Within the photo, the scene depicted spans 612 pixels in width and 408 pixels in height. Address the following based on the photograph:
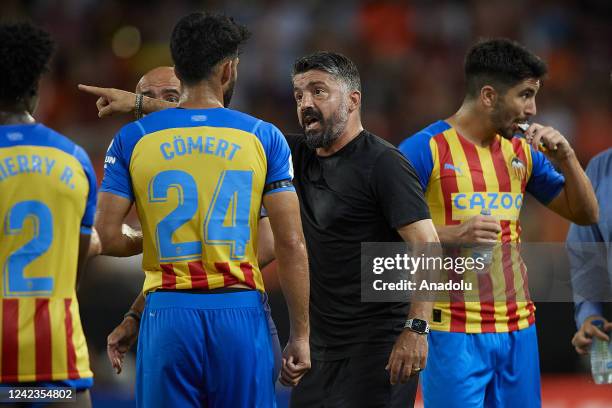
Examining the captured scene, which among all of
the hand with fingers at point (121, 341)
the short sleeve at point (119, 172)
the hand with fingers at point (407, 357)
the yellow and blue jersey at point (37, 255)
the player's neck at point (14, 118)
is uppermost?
the player's neck at point (14, 118)

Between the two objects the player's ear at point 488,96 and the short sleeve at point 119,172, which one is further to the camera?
the player's ear at point 488,96

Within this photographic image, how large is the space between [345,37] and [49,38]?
7.83m

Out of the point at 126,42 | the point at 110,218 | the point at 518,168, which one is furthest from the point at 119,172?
the point at 126,42

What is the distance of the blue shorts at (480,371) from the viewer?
16.8 feet

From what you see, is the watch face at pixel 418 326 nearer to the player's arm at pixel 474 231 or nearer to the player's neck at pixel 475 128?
the player's arm at pixel 474 231

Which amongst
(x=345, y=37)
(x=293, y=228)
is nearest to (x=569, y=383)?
(x=293, y=228)

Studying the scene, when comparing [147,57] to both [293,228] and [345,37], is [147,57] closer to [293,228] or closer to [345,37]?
[345,37]

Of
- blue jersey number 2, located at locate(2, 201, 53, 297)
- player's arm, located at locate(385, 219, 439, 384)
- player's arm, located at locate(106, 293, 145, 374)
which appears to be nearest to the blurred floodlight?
player's arm, located at locate(106, 293, 145, 374)

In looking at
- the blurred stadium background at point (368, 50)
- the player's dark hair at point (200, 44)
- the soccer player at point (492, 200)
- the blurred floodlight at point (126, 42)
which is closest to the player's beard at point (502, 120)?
the soccer player at point (492, 200)

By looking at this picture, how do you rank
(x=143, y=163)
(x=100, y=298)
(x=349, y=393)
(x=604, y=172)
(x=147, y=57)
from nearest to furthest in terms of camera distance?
1. (x=143, y=163)
2. (x=349, y=393)
3. (x=604, y=172)
4. (x=100, y=298)
5. (x=147, y=57)

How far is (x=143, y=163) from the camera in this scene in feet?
13.1

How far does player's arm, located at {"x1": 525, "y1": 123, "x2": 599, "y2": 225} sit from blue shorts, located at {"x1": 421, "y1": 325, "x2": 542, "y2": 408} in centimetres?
70

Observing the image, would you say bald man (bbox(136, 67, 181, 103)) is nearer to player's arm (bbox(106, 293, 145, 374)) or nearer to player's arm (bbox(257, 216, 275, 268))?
player's arm (bbox(257, 216, 275, 268))

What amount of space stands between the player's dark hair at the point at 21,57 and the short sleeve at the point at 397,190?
1688mm
